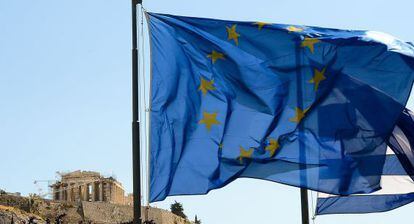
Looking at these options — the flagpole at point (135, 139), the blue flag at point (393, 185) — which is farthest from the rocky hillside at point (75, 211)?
the flagpole at point (135, 139)

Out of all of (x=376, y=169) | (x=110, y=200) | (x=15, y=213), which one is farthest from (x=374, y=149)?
(x=110, y=200)

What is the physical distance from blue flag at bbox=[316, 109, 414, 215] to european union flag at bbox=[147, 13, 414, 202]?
778 mm

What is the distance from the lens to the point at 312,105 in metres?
12.9

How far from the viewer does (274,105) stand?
1294 centimetres

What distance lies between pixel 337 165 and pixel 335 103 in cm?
88

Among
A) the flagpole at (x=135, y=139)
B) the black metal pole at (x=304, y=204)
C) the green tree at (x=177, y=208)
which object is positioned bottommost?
the green tree at (x=177, y=208)

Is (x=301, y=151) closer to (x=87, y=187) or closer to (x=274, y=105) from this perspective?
(x=274, y=105)

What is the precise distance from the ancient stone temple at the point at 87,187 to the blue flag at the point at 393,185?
7420cm

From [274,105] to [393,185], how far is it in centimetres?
285

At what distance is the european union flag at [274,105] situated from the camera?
1262 centimetres

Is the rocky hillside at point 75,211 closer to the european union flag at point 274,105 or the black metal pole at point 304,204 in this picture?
the european union flag at point 274,105

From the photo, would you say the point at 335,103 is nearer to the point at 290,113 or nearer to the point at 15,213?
the point at 290,113

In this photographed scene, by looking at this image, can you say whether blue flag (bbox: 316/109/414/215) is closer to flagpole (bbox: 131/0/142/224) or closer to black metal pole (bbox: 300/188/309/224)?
black metal pole (bbox: 300/188/309/224)

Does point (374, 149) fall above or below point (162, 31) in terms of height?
below
